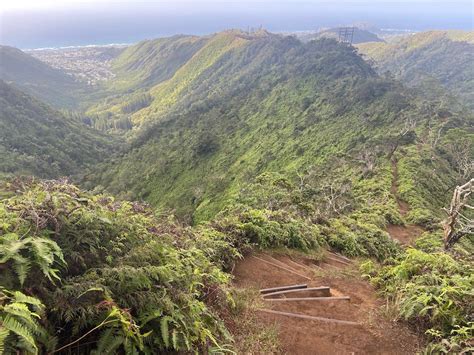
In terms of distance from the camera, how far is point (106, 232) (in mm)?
6059

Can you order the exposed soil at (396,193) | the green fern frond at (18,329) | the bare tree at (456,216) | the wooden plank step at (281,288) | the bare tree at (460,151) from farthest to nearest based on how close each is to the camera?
1. the bare tree at (460,151)
2. the exposed soil at (396,193)
3. the bare tree at (456,216)
4. the wooden plank step at (281,288)
5. the green fern frond at (18,329)

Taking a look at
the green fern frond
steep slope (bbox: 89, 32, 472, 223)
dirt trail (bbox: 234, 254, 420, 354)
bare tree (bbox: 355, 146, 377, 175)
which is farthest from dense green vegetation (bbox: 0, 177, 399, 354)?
bare tree (bbox: 355, 146, 377, 175)

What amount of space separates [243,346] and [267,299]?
2.11 m

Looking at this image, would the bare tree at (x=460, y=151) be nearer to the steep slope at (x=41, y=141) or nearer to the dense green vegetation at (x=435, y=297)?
the dense green vegetation at (x=435, y=297)

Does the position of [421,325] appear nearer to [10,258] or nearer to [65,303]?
[65,303]

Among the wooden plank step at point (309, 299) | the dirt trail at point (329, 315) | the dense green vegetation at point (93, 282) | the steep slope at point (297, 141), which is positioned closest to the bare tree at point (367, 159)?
the steep slope at point (297, 141)

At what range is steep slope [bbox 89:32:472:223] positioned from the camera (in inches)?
1560

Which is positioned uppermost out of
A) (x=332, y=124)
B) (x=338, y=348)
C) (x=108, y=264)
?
(x=108, y=264)

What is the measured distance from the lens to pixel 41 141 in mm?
112500

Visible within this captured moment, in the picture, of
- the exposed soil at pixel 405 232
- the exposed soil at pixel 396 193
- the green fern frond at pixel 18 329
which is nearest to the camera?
the green fern frond at pixel 18 329

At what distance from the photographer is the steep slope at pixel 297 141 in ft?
130

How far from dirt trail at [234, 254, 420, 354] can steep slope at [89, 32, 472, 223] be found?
1781cm

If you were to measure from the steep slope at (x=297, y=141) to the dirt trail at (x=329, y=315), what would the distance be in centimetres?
1781

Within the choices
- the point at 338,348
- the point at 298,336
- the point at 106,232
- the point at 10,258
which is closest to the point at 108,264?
the point at 106,232
